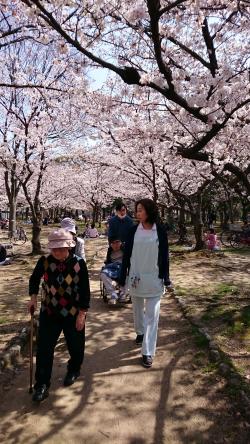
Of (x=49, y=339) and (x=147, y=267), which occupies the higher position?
(x=147, y=267)

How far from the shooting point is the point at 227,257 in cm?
1538

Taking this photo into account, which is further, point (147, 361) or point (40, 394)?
point (147, 361)

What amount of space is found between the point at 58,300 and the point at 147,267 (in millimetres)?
1247

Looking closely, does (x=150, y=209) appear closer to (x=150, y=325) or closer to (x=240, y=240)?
(x=150, y=325)

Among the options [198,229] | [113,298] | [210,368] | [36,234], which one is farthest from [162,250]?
[198,229]

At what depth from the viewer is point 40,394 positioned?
154 inches

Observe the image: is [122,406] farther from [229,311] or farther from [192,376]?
[229,311]

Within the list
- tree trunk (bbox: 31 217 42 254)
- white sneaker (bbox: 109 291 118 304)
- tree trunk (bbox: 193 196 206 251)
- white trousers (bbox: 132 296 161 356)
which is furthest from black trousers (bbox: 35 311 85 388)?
tree trunk (bbox: 193 196 206 251)

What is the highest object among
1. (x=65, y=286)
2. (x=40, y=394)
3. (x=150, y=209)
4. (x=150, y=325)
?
(x=150, y=209)

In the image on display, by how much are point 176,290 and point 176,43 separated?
210 inches

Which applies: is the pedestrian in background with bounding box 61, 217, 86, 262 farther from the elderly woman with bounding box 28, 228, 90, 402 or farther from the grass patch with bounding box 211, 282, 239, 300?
the grass patch with bounding box 211, 282, 239, 300

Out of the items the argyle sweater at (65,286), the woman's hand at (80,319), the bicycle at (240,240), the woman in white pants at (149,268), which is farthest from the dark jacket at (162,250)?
the bicycle at (240,240)

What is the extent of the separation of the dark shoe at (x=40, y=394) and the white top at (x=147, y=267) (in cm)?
153

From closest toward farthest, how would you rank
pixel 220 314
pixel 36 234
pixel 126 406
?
pixel 126 406
pixel 220 314
pixel 36 234
